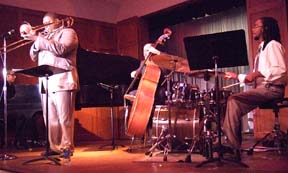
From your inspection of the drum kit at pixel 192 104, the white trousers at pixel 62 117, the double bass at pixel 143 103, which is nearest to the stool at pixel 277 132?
the drum kit at pixel 192 104

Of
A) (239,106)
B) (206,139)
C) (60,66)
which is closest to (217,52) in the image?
(239,106)

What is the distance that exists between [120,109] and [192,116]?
4515mm

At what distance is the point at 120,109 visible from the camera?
8.85m

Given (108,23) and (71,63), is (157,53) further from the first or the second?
(108,23)

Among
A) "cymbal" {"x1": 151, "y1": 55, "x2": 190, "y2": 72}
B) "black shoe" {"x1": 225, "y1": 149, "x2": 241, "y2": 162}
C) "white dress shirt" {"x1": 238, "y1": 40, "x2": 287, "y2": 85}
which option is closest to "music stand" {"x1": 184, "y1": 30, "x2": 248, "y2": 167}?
"black shoe" {"x1": 225, "y1": 149, "x2": 241, "y2": 162}

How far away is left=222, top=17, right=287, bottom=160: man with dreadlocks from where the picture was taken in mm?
3779

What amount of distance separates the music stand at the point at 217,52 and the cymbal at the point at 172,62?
0.72 meters

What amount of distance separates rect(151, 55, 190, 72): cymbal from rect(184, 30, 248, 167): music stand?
0.72 meters

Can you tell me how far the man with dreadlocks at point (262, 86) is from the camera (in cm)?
→ 378

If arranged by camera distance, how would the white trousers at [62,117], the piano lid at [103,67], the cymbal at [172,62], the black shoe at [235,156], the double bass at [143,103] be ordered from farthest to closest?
the piano lid at [103,67]
the double bass at [143,103]
the white trousers at [62,117]
the cymbal at [172,62]
the black shoe at [235,156]

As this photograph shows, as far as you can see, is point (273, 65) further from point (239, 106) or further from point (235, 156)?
point (235, 156)

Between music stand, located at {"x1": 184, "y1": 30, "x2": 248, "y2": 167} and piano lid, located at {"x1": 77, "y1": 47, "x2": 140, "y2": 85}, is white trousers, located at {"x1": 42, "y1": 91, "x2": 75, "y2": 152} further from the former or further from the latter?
music stand, located at {"x1": 184, "y1": 30, "x2": 248, "y2": 167}

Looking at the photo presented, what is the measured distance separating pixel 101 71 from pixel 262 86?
262 cm

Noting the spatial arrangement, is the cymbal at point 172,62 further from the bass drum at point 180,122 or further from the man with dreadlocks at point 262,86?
the man with dreadlocks at point 262,86
